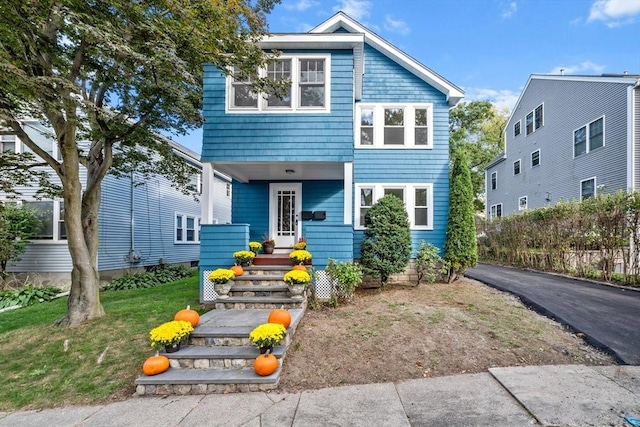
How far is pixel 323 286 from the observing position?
22.4ft

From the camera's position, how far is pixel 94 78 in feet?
22.5

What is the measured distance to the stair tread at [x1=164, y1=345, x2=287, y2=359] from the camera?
404cm

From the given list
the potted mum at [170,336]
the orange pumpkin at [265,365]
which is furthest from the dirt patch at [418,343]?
the potted mum at [170,336]

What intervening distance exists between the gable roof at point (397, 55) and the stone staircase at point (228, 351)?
7564mm

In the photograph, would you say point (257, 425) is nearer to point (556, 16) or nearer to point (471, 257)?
point (471, 257)

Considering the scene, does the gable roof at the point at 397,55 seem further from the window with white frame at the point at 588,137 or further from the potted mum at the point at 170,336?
the potted mum at the point at 170,336

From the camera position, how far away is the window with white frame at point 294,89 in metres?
7.48

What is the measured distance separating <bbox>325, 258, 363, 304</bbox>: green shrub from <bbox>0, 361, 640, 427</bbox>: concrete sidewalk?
2.99 m

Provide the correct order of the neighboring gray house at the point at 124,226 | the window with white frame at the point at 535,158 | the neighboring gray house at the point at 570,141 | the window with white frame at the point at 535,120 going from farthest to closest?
the window with white frame at the point at 535,158
the window with white frame at the point at 535,120
the neighboring gray house at the point at 570,141
the neighboring gray house at the point at 124,226

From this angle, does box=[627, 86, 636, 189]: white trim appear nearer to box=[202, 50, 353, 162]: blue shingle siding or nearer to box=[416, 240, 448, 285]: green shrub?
box=[416, 240, 448, 285]: green shrub

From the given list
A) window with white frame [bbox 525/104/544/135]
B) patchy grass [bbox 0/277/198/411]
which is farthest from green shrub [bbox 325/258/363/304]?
window with white frame [bbox 525/104/544/135]

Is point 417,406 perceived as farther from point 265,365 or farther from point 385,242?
point 385,242

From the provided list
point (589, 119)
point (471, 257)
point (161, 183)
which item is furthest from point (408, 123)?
point (161, 183)

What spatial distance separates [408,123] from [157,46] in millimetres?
7000
